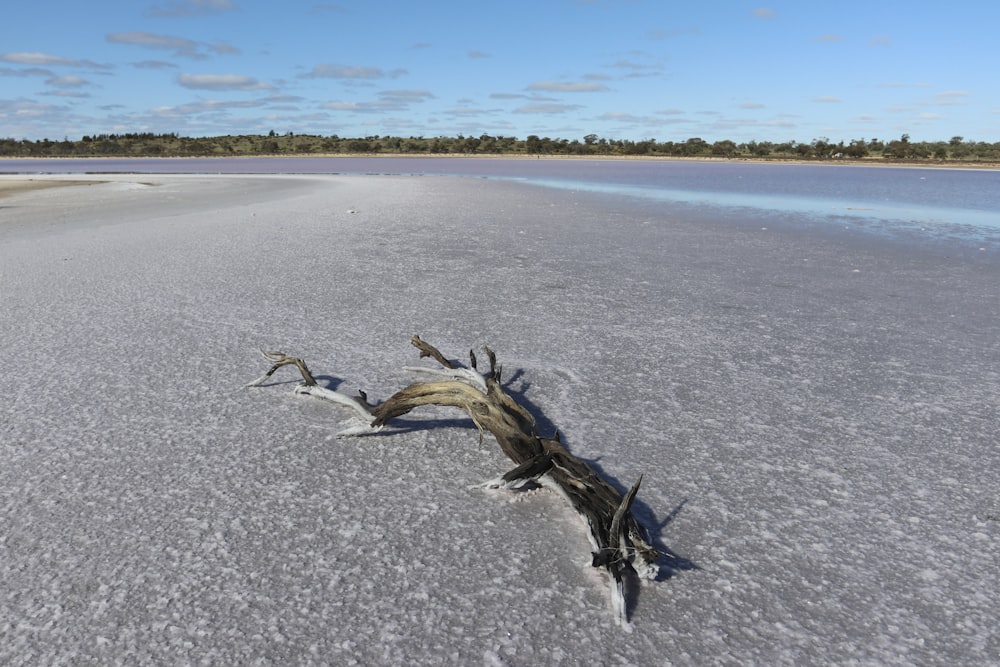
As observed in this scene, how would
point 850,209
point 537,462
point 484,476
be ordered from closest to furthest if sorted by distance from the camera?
point 537,462 < point 484,476 < point 850,209

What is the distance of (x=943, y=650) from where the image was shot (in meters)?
1.59

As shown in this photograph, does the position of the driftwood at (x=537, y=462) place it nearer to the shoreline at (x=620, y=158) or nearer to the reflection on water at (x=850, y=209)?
the reflection on water at (x=850, y=209)

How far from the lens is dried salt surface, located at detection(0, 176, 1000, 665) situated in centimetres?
162

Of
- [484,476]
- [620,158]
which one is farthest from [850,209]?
[620,158]

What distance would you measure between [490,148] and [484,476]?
68788 millimetres

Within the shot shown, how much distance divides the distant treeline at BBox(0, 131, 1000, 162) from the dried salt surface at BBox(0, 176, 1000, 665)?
59920mm

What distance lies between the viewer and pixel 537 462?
2.21 m

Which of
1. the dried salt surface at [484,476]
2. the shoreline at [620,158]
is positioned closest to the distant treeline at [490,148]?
the shoreline at [620,158]

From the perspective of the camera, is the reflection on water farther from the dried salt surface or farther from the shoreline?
the shoreline

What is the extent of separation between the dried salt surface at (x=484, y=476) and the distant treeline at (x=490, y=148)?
59920 millimetres

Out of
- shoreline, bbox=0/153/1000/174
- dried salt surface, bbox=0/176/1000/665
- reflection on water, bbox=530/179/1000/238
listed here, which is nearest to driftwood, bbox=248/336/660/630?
dried salt surface, bbox=0/176/1000/665

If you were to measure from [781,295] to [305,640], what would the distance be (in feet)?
15.7

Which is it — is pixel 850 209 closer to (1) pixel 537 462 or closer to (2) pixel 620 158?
(1) pixel 537 462

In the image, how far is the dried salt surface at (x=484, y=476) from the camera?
162 cm
